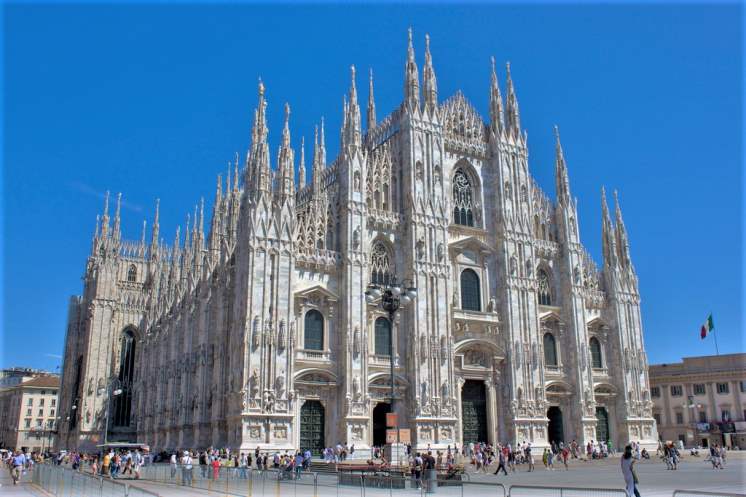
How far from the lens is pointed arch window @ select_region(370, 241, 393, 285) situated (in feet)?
151

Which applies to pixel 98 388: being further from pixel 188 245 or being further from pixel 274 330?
pixel 274 330

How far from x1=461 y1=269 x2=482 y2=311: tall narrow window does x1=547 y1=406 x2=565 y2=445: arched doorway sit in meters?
9.59

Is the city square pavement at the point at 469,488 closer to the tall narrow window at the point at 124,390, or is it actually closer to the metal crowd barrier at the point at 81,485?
the metal crowd barrier at the point at 81,485

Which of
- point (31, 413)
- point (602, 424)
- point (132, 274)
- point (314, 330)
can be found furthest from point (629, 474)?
point (31, 413)

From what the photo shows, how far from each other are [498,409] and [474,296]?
8026 mm

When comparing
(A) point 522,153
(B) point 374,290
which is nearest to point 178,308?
(A) point 522,153

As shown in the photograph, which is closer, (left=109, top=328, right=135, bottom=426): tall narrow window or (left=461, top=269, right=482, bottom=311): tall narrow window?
(left=461, top=269, right=482, bottom=311): tall narrow window

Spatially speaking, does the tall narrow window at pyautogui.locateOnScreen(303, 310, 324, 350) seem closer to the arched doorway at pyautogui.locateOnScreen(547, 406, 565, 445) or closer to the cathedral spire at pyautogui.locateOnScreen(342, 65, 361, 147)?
the cathedral spire at pyautogui.locateOnScreen(342, 65, 361, 147)

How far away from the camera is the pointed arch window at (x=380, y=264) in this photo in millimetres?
45906

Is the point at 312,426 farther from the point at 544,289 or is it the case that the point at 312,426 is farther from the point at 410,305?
the point at 544,289

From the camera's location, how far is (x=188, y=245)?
6450 centimetres

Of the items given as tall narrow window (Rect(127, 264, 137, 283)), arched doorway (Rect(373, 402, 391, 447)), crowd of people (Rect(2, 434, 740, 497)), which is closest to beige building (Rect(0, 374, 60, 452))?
tall narrow window (Rect(127, 264, 137, 283))

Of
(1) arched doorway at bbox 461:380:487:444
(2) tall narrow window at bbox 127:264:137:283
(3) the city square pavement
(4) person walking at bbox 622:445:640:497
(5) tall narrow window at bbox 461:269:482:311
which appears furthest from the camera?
(2) tall narrow window at bbox 127:264:137:283

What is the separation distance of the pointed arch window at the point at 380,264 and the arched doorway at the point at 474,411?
29.8 feet
